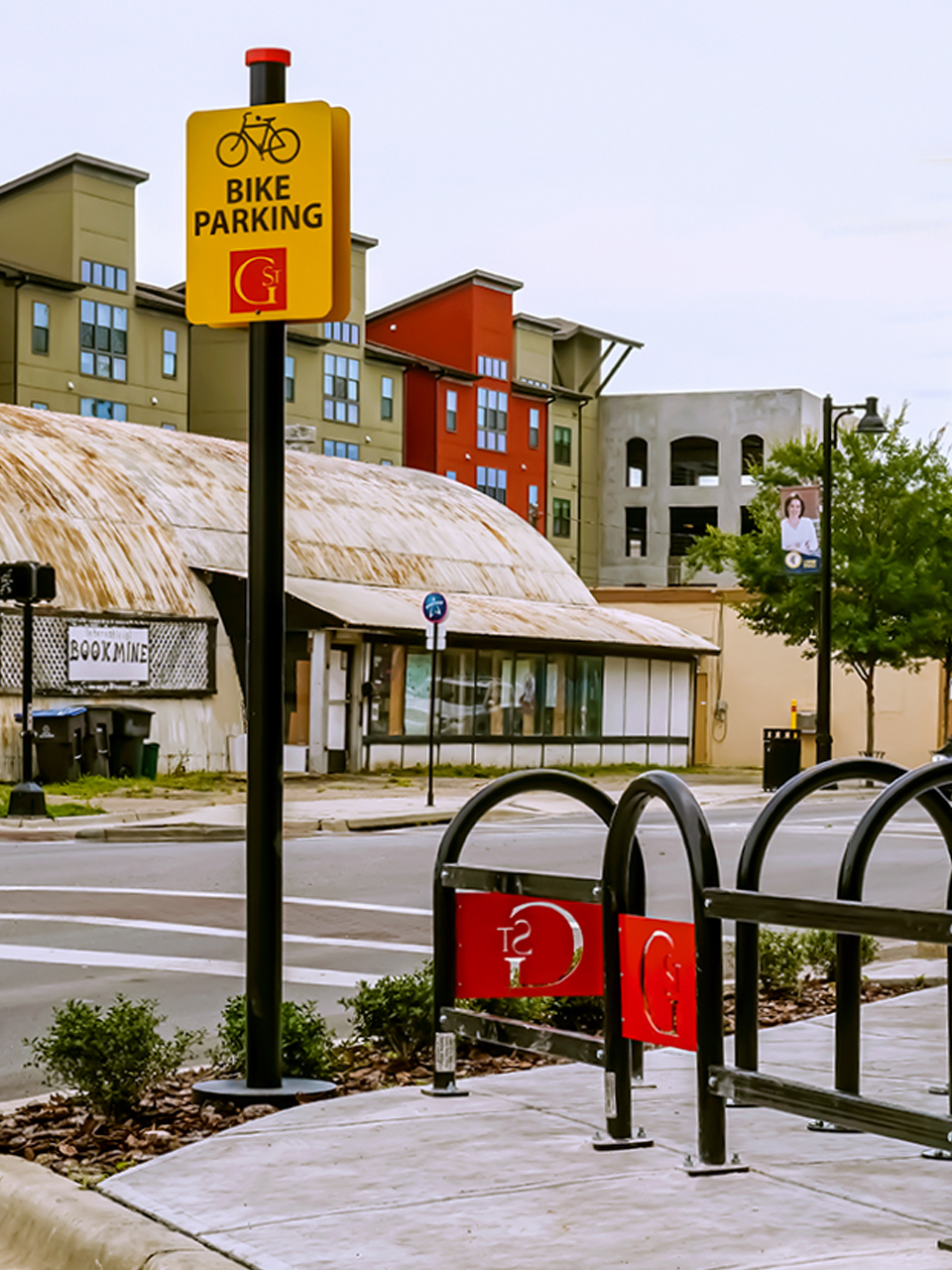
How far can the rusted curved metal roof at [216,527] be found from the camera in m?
32.1

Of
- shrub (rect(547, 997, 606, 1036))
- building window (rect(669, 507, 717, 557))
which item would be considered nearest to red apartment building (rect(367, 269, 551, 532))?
building window (rect(669, 507, 717, 557))

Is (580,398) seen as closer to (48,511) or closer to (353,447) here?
(353,447)

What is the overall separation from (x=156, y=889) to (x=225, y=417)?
161 feet

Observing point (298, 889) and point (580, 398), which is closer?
point (298, 889)

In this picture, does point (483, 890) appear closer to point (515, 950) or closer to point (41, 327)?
point (515, 950)

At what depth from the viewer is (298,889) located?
49.6 ft

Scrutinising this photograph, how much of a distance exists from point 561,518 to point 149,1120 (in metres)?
73.2

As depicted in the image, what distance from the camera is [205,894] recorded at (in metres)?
14.7

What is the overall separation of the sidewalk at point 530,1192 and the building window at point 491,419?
6677 centimetres

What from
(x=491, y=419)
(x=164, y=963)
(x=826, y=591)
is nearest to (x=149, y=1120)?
(x=164, y=963)

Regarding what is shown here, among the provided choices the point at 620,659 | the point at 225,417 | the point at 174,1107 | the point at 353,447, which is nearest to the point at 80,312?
the point at 225,417

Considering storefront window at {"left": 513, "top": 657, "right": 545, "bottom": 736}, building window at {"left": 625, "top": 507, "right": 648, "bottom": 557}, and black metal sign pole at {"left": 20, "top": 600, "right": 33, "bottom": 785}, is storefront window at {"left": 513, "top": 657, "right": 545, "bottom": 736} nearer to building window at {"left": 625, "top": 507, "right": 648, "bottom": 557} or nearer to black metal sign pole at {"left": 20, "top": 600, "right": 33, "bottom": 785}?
black metal sign pole at {"left": 20, "top": 600, "right": 33, "bottom": 785}

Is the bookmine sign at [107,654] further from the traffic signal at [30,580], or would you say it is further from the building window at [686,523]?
the building window at [686,523]

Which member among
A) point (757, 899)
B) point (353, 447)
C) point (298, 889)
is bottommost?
point (298, 889)
